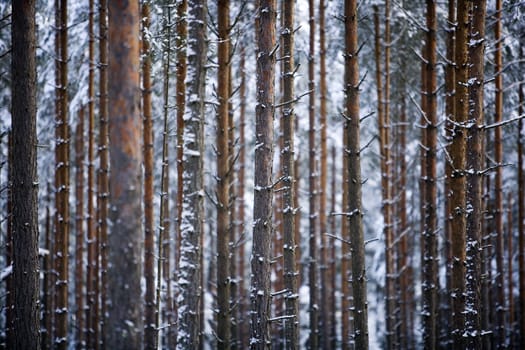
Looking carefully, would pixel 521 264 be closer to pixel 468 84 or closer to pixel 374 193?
pixel 468 84

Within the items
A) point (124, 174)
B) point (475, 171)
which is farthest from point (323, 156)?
point (124, 174)

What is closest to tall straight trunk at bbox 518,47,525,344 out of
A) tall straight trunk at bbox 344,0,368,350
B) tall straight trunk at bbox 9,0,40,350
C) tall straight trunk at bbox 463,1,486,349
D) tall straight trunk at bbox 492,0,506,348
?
tall straight trunk at bbox 492,0,506,348

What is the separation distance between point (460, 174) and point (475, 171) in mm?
462

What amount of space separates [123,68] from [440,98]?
37.9 ft

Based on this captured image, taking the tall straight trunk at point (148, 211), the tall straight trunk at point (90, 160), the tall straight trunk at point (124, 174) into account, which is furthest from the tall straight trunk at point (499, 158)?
the tall straight trunk at point (90, 160)

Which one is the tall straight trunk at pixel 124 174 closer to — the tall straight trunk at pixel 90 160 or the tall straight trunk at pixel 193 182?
the tall straight trunk at pixel 193 182

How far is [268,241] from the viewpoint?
25.6 ft

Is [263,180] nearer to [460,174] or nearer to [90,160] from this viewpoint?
[460,174]

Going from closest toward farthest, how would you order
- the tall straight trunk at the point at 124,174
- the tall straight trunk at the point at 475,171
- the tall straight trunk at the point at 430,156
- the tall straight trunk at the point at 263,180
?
the tall straight trunk at the point at 124,174
the tall straight trunk at the point at 263,180
the tall straight trunk at the point at 475,171
the tall straight trunk at the point at 430,156

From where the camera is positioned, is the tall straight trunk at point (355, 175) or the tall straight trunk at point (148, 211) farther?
the tall straight trunk at point (148, 211)

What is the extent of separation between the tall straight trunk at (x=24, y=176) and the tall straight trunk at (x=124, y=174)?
2.88 m

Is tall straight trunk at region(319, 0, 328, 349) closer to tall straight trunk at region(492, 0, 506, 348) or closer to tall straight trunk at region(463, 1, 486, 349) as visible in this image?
tall straight trunk at region(463, 1, 486, 349)

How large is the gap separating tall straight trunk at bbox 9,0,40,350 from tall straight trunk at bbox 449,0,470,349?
733cm

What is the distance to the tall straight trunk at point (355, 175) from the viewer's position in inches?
344
